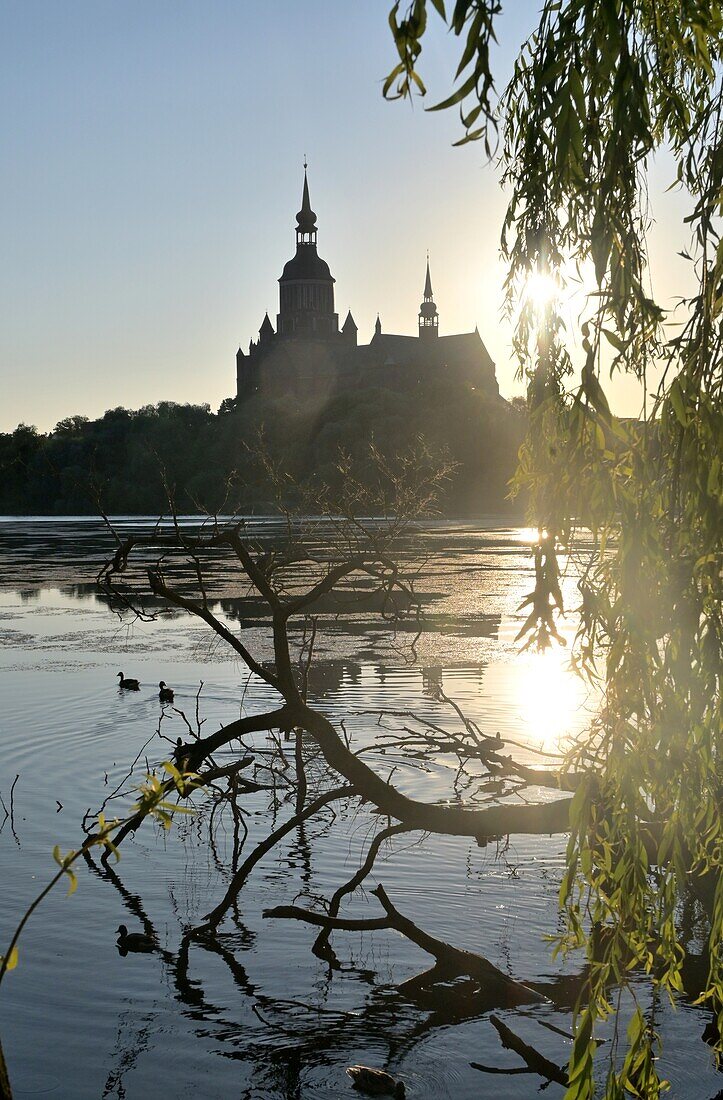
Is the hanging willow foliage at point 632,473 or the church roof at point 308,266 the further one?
the church roof at point 308,266

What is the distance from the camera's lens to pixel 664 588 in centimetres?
321

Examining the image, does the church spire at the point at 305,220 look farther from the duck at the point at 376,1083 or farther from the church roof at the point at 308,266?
the duck at the point at 376,1083

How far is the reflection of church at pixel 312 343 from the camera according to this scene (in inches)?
5846

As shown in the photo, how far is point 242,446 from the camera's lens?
264 feet

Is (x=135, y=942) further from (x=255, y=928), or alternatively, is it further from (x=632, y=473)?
(x=632, y=473)

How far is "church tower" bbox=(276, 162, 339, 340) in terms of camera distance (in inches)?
6033

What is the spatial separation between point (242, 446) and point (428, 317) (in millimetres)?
75711

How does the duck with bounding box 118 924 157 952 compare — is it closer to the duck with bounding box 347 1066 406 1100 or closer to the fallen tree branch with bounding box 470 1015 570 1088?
the duck with bounding box 347 1066 406 1100

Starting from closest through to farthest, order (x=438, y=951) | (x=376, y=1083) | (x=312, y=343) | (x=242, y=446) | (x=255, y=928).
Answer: (x=376, y=1083) < (x=438, y=951) < (x=255, y=928) < (x=242, y=446) < (x=312, y=343)

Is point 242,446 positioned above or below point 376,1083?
above

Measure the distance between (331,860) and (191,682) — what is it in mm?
8730

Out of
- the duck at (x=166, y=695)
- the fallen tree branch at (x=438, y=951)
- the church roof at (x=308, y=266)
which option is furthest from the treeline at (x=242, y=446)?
the fallen tree branch at (x=438, y=951)

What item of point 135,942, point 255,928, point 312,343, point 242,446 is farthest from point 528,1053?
point 312,343

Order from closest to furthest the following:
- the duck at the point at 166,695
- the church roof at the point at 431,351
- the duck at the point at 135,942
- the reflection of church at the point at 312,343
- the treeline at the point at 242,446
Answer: the duck at the point at 135,942 → the duck at the point at 166,695 → the treeline at the point at 242,446 → the church roof at the point at 431,351 → the reflection of church at the point at 312,343
